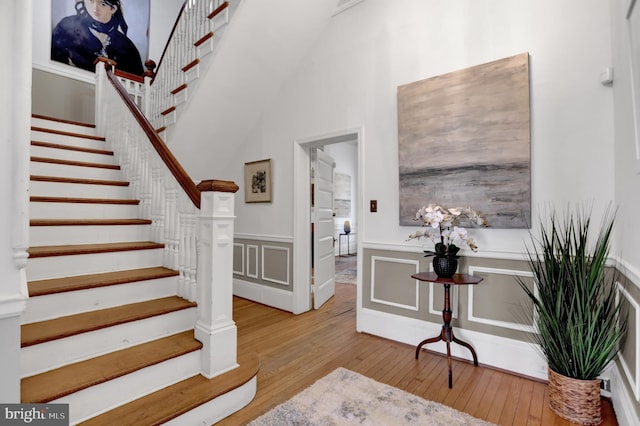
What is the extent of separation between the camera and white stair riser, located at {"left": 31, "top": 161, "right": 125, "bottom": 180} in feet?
8.50

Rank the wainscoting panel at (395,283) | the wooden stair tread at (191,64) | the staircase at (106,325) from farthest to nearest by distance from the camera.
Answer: the wooden stair tread at (191,64) → the wainscoting panel at (395,283) → the staircase at (106,325)

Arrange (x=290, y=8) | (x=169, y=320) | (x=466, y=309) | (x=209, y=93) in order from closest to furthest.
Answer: (x=169, y=320) → (x=466, y=309) → (x=290, y=8) → (x=209, y=93)

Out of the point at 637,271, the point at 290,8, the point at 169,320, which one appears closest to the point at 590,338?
the point at 637,271

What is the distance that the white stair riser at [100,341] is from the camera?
144cm

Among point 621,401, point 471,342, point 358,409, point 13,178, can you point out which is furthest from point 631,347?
point 13,178

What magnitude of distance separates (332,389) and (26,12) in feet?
7.60

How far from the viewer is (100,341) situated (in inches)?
64.2

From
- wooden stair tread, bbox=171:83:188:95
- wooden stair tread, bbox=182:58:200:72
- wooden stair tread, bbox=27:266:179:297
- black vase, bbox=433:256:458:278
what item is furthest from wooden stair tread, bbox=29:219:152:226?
black vase, bbox=433:256:458:278

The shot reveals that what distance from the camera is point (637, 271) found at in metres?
1.43

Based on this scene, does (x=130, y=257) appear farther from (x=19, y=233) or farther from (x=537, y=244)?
(x=537, y=244)

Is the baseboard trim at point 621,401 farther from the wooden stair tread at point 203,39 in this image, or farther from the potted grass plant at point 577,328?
the wooden stair tread at point 203,39

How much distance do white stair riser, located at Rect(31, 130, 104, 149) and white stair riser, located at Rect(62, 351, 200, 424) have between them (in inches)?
106

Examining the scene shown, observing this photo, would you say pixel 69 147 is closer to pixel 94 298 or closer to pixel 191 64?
pixel 191 64

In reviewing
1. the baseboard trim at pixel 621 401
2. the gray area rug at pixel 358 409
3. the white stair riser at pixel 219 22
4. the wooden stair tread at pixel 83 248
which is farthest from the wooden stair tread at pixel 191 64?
the baseboard trim at pixel 621 401
